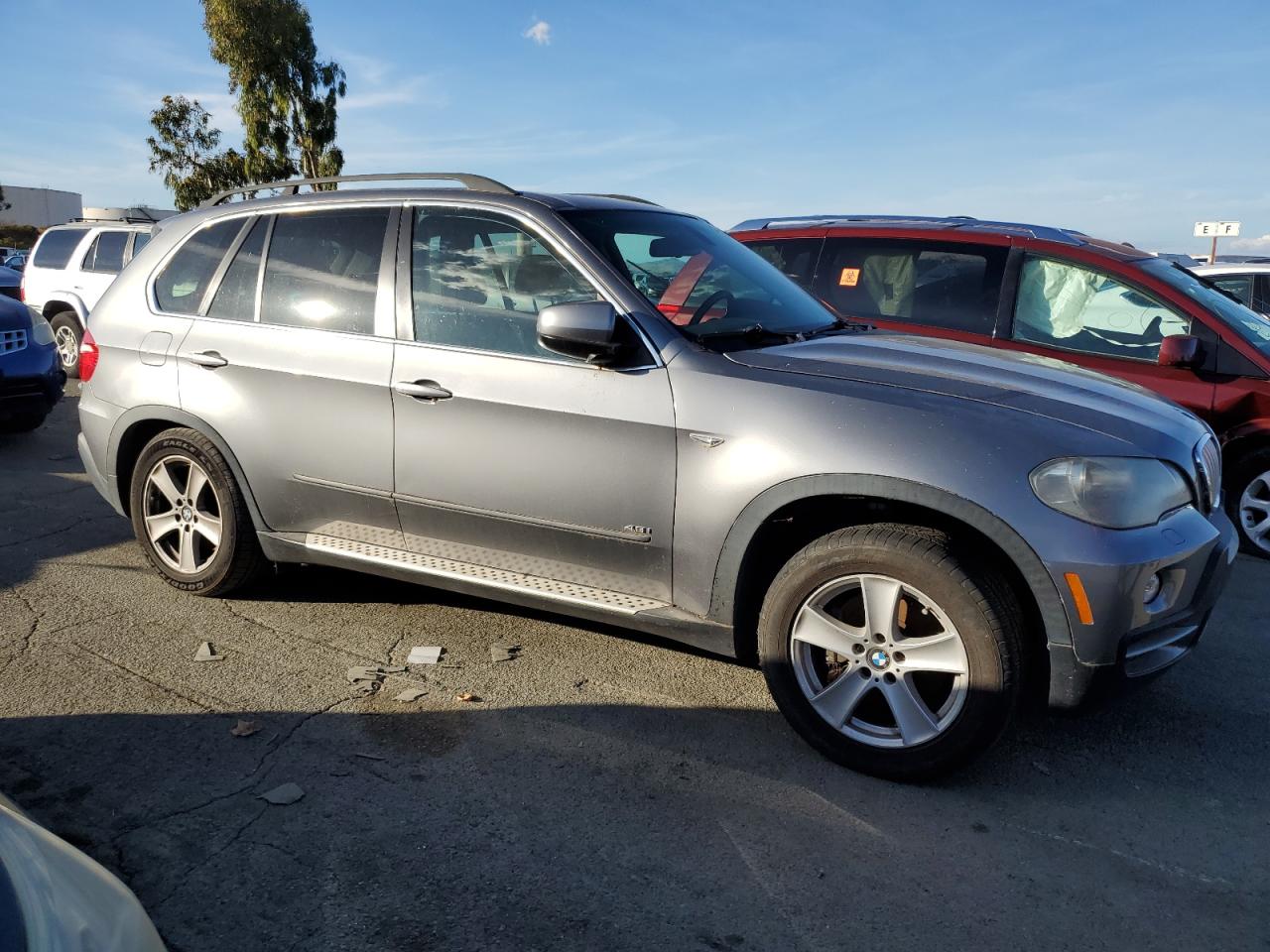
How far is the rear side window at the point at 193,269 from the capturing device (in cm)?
480

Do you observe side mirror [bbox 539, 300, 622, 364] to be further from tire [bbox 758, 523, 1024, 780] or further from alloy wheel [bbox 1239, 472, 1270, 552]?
alloy wheel [bbox 1239, 472, 1270, 552]

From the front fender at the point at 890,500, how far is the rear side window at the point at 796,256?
12.7ft

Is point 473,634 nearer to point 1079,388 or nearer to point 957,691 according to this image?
point 957,691

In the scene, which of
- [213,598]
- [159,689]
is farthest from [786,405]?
[213,598]

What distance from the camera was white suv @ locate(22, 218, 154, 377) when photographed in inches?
511

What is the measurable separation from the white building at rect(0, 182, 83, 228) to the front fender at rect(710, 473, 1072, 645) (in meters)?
91.6

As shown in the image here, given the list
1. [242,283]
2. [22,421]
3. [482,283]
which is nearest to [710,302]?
[482,283]

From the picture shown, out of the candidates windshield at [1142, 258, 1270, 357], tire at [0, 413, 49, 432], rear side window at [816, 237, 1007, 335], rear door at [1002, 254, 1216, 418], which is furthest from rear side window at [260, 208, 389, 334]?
tire at [0, 413, 49, 432]

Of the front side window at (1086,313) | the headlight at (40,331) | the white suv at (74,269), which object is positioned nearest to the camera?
the front side window at (1086,313)

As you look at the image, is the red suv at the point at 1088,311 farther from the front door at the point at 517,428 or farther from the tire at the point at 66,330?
the tire at the point at 66,330

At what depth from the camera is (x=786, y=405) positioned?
3.44m

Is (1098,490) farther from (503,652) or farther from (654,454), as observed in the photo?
(503,652)

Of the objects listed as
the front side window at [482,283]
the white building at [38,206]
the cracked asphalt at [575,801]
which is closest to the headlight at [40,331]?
the cracked asphalt at [575,801]

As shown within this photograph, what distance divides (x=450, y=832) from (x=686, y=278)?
88.2 inches
